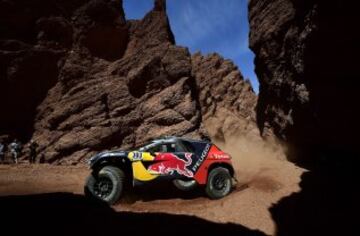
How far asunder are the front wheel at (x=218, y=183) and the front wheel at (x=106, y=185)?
2.70 meters

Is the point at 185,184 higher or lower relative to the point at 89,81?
lower

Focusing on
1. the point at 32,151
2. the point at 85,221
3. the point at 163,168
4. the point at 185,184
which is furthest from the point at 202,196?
the point at 32,151

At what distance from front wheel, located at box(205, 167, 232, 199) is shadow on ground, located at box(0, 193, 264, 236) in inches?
79.2

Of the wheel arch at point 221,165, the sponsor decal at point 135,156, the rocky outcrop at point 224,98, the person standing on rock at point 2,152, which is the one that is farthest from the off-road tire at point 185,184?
the rocky outcrop at point 224,98

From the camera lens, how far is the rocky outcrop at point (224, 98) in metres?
32.5

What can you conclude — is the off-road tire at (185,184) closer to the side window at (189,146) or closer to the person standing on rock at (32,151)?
the side window at (189,146)

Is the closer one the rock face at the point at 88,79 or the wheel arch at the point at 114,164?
the wheel arch at the point at 114,164

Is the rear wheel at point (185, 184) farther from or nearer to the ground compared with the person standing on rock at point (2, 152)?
nearer to the ground

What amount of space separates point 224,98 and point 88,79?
22.2 m

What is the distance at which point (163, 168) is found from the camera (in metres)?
8.10

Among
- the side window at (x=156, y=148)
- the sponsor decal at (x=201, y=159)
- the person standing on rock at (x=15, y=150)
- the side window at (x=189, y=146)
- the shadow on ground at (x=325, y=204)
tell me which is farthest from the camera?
the person standing on rock at (x=15, y=150)

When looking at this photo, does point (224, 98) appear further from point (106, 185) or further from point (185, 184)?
point (106, 185)

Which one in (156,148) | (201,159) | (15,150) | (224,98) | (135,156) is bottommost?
(201,159)

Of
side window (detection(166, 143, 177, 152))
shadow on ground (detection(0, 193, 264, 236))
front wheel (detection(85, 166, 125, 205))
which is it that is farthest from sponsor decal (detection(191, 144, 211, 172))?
front wheel (detection(85, 166, 125, 205))
